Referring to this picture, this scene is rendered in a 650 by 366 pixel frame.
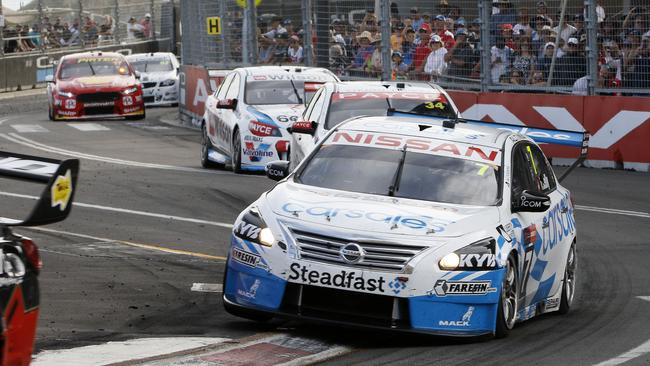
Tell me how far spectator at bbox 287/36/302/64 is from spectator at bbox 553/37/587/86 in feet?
23.7

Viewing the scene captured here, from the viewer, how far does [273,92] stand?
2061 centimetres

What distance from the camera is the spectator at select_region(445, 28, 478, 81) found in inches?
898

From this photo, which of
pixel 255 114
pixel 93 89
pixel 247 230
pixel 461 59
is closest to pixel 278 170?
pixel 247 230

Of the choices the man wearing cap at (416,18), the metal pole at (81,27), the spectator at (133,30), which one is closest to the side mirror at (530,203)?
the man wearing cap at (416,18)

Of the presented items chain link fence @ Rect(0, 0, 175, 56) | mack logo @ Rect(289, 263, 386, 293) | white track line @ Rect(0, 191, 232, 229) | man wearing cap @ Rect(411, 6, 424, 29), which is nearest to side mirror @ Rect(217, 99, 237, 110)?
white track line @ Rect(0, 191, 232, 229)

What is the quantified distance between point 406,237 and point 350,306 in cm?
55

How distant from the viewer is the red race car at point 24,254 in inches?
232

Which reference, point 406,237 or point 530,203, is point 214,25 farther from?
point 406,237

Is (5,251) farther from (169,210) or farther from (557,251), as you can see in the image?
(169,210)

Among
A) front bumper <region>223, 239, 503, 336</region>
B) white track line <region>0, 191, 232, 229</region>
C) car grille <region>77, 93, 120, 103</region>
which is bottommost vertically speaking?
car grille <region>77, 93, 120, 103</region>

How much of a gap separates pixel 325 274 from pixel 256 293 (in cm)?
54

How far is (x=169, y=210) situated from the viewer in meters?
16.2

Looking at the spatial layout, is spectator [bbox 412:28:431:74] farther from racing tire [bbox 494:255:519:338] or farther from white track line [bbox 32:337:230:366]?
white track line [bbox 32:337:230:366]

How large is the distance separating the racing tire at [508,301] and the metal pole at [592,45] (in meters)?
12.4
